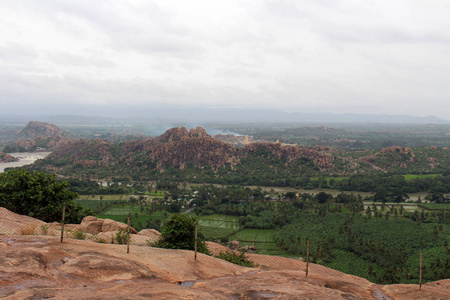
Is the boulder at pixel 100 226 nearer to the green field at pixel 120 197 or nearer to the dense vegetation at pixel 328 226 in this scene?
the dense vegetation at pixel 328 226

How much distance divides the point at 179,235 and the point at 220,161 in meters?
73.6

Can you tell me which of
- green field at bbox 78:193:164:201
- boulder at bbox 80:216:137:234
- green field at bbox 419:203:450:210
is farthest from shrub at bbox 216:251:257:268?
green field at bbox 419:203:450:210

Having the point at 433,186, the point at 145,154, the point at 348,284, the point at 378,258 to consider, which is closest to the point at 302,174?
the point at 433,186

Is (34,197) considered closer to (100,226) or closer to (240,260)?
(100,226)

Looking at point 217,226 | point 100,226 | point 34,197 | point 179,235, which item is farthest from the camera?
point 217,226

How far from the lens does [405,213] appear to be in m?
51.0

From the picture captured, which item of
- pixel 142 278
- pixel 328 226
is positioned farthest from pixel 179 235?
pixel 328 226

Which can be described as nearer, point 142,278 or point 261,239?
point 142,278

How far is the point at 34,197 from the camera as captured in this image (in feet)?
82.9

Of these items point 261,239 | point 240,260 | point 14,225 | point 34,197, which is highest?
point 14,225

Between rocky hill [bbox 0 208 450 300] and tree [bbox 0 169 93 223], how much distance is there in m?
14.3

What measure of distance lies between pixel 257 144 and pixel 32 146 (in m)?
99.6

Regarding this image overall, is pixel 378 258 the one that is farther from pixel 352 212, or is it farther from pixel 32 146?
pixel 32 146

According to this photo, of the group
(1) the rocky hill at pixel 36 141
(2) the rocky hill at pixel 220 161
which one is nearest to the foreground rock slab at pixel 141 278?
(2) the rocky hill at pixel 220 161
